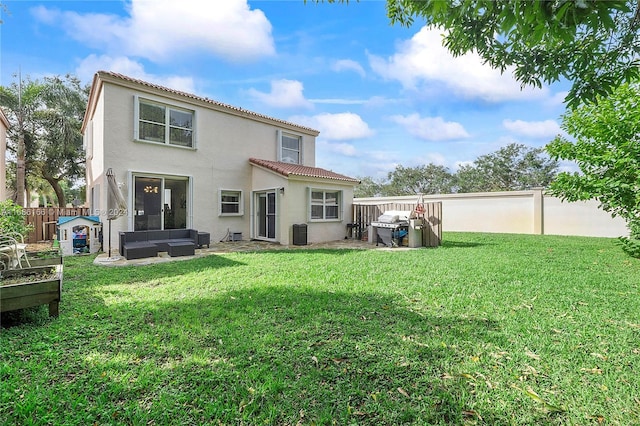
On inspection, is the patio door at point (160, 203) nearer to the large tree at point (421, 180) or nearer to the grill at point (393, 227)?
the grill at point (393, 227)

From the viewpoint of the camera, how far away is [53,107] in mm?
19922

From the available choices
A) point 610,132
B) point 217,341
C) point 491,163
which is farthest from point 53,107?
point 491,163

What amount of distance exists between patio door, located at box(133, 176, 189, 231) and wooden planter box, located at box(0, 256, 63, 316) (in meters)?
6.63

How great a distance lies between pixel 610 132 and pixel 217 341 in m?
11.2

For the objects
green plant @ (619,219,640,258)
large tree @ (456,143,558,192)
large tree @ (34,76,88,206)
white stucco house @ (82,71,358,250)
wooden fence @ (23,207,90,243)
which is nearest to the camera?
green plant @ (619,219,640,258)

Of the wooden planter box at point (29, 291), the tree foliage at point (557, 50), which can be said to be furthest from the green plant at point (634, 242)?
the wooden planter box at point (29, 291)

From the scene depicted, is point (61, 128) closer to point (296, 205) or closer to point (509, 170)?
point (296, 205)

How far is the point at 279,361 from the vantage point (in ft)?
9.37

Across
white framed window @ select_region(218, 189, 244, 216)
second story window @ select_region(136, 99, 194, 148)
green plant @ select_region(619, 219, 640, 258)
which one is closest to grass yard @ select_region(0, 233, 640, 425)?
green plant @ select_region(619, 219, 640, 258)

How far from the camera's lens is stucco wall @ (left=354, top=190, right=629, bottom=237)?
14305mm

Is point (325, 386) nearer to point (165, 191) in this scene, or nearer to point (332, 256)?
point (332, 256)

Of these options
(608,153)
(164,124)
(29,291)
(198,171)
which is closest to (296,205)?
(198,171)

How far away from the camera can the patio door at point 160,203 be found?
35.1 ft

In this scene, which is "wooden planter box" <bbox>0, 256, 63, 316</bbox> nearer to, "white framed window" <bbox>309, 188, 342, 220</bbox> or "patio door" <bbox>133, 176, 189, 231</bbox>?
"patio door" <bbox>133, 176, 189, 231</bbox>
